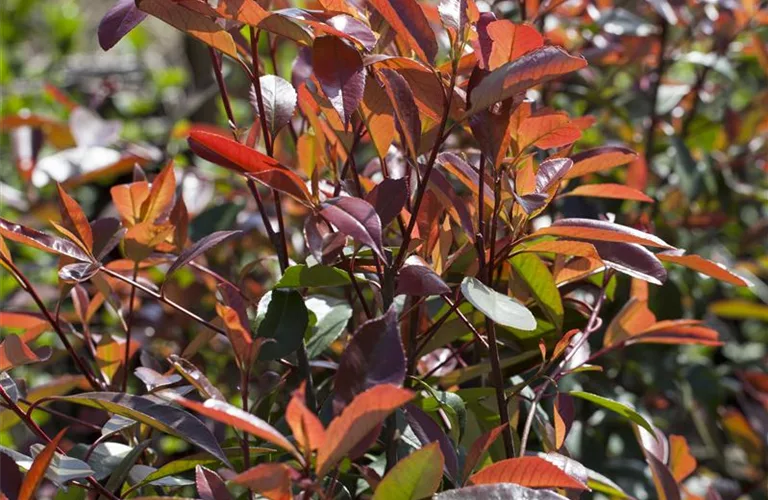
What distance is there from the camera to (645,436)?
1148mm

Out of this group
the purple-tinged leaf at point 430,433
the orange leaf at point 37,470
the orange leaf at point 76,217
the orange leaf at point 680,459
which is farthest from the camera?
the orange leaf at point 680,459

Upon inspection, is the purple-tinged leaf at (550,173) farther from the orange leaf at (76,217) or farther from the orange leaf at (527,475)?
the orange leaf at (76,217)

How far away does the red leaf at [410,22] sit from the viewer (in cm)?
86

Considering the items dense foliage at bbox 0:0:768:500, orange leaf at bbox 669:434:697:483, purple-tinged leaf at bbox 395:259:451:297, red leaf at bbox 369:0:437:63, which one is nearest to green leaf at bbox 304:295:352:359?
dense foliage at bbox 0:0:768:500

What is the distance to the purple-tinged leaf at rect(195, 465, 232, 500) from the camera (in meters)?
0.79

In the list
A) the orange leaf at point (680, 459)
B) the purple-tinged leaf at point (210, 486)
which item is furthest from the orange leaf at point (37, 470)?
the orange leaf at point (680, 459)

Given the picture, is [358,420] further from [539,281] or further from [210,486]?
[539,281]

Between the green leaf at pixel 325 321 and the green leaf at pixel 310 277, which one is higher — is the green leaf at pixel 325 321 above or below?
below

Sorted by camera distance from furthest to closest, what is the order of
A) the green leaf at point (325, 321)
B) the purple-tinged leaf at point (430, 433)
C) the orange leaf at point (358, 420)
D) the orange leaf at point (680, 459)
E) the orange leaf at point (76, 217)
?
the orange leaf at point (680, 459), the green leaf at point (325, 321), the orange leaf at point (76, 217), the purple-tinged leaf at point (430, 433), the orange leaf at point (358, 420)

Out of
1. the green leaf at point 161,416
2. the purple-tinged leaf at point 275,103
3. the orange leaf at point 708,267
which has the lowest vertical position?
the orange leaf at point 708,267

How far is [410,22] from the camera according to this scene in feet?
2.84

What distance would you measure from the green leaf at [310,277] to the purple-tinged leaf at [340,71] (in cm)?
15

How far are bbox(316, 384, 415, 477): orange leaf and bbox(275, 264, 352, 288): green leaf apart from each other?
26 cm

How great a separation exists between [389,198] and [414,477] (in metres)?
0.27
